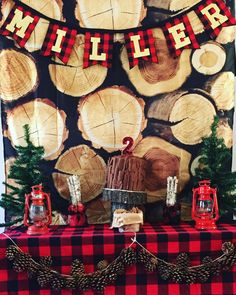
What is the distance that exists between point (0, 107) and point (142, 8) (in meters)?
0.74

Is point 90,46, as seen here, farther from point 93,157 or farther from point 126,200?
point 126,200

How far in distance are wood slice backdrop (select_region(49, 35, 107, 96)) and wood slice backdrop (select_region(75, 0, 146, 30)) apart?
0.34ft

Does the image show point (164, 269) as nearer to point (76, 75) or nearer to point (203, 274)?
point (203, 274)

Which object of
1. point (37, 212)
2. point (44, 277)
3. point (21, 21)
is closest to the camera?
point (44, 277)

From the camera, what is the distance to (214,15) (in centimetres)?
159

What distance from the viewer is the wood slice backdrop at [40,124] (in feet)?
5.28

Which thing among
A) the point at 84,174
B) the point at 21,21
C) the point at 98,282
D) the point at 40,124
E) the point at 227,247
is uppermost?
the point at 21,21

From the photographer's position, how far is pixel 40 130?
5.29 feet

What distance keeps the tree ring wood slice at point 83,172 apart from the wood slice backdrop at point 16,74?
0.33 metres

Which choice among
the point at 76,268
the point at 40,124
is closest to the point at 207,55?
the point at 40,124

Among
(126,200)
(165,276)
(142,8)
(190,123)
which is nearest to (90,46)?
(142,8)

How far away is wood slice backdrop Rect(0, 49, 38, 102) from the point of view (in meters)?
1.59

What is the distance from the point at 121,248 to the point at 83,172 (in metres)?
0.42

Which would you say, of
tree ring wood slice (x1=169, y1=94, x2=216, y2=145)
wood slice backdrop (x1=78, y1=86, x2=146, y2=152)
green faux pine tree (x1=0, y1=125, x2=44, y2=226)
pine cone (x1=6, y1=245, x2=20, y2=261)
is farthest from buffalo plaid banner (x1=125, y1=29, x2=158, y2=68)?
pine cone (x1=6, y1=245, x2=20, y2=261)
